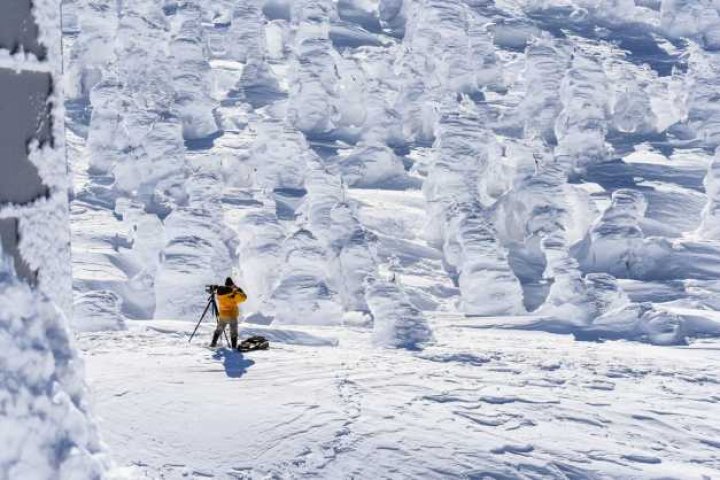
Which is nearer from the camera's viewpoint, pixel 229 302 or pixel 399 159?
pixel 229 302

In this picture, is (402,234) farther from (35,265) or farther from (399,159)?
→ (35,265)

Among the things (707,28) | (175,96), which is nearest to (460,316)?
(175,96)

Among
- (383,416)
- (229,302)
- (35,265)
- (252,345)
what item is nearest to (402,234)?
(252,345)

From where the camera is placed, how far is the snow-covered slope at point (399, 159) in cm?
2491

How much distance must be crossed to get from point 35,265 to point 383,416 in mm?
8896

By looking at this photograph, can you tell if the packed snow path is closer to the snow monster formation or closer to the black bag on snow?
the black bag on snow

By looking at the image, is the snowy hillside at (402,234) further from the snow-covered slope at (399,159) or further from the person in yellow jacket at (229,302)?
the person in yellow jacket at (229,302)

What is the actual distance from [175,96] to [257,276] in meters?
18.6

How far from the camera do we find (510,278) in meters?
25.2

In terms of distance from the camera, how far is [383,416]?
1067 cm

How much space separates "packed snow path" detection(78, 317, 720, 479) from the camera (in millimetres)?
9523

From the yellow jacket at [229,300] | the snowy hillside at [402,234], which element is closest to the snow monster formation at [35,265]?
the snowy hillside at [402,234]

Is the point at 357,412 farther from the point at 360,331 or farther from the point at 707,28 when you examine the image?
the point at 707,28

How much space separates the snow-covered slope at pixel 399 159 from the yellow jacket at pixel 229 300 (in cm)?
528
